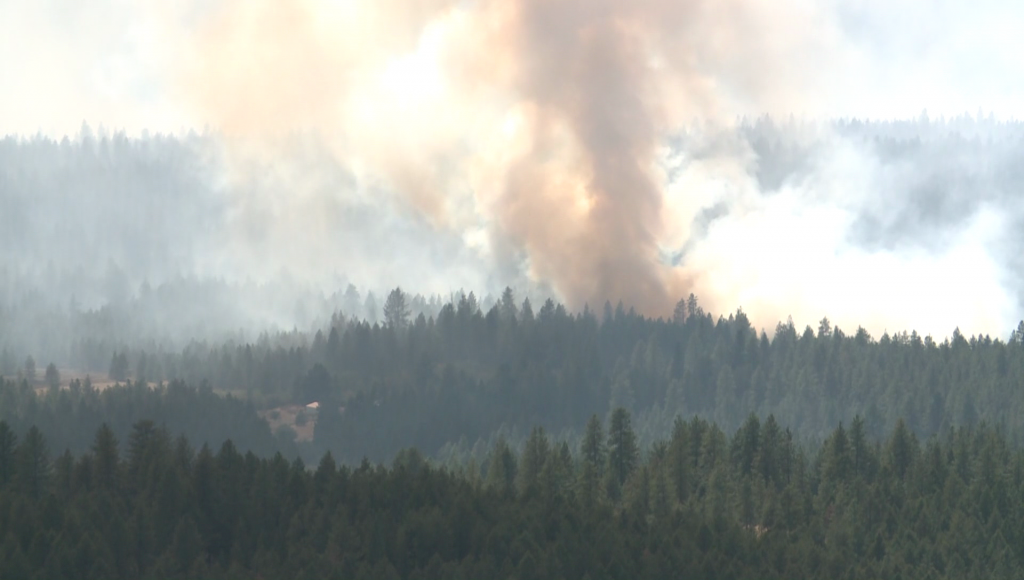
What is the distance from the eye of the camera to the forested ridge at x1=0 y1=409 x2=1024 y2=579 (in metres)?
140

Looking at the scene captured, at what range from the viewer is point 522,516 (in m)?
156

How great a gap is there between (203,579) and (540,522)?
119ft

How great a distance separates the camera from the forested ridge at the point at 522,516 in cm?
14050

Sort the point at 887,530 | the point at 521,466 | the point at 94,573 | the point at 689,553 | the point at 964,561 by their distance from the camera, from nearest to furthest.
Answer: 1. the point at 94,573
2. the point at 689,553
3. the point at 964,561
4. the point at 887,530
5. the point at 521,466

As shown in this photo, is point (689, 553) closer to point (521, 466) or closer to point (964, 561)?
point (964, 561)

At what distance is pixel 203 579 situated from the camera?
135625mm

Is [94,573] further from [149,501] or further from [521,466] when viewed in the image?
[521,466]

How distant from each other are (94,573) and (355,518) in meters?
30.8

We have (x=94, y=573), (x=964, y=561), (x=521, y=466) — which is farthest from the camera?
(x=521, y=466)

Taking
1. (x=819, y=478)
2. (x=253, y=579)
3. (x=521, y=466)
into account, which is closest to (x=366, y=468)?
(x=521, y=466)

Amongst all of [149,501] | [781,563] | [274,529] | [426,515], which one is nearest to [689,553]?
[781,563]

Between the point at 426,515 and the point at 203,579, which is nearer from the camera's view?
the point at 203,579

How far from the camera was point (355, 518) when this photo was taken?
15525 centimetres

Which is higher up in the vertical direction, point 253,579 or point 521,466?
point 521,466
